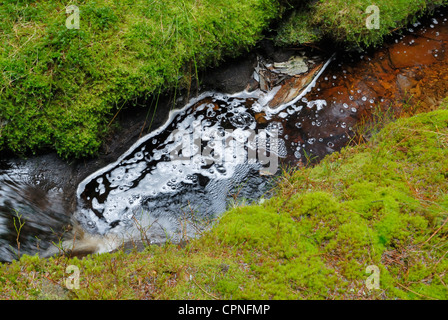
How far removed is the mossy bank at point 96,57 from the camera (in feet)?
16.2

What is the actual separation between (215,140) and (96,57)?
254 centimetres

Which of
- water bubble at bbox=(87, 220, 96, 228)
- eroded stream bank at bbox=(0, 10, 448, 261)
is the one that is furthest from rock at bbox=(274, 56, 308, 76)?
water bubble at bbox=(87, 220, 96, 228)

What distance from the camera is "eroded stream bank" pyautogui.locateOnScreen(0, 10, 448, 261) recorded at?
209 inches

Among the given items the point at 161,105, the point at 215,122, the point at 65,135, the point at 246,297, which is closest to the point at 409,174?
the point at 246,297

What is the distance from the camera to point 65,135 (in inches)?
209

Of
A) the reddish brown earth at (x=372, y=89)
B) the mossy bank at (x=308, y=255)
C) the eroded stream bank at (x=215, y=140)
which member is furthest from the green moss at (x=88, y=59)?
the reddish brown earth at (x=372, y=89)

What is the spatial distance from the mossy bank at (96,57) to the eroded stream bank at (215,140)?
1.69 ft

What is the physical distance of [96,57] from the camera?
206 inches

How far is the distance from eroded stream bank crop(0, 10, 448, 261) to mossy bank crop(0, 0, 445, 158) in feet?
1.69

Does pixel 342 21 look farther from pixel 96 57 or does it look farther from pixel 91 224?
pixel 91 224

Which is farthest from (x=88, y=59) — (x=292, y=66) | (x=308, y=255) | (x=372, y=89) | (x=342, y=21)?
(x=372, y=89)

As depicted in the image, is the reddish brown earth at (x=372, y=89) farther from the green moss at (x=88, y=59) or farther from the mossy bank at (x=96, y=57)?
the green moss at (x=88, y=59)

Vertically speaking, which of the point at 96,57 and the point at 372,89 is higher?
the point at 96,57
